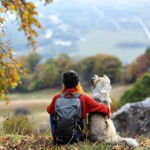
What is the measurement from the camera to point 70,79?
6.41 metres

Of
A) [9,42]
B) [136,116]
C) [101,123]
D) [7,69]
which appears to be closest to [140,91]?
[136,116]

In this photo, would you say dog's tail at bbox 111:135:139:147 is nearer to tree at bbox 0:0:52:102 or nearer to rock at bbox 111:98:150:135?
tree at bbox 0:0:52:102

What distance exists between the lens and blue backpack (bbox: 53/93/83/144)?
240 inches

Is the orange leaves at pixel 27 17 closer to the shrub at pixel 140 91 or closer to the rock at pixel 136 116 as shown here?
the rock at pixel 136 116

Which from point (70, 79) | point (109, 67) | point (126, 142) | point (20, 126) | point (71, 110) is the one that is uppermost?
point (70, 79)

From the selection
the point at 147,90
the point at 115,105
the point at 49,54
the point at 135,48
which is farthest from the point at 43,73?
the point at 135,48

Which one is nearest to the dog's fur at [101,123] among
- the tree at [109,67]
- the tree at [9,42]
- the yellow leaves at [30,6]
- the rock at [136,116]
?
the tree at [9,42]

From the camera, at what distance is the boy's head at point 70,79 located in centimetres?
641

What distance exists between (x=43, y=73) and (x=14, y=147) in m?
80.4

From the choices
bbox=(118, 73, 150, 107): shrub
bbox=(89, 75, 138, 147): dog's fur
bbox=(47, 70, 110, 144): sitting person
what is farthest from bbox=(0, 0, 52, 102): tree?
bbox=(118, 73, 150, 107): shrub

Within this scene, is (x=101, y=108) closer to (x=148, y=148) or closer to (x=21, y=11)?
(x=148, y=148)

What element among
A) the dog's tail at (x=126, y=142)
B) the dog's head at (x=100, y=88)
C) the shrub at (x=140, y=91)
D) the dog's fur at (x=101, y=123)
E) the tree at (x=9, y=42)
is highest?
the tree at (x=9, y=42)

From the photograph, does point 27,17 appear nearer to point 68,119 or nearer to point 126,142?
point 68,119

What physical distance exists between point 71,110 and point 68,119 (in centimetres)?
19
